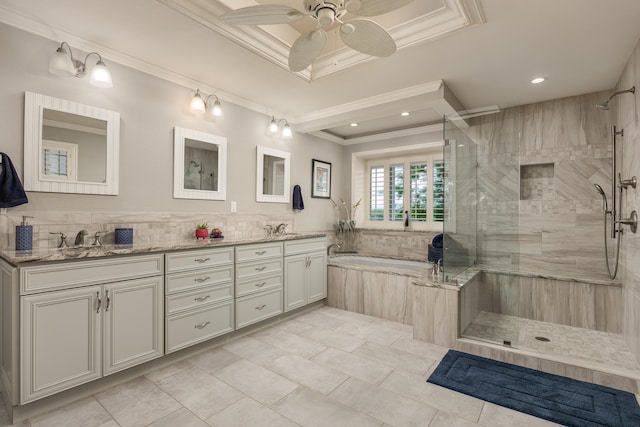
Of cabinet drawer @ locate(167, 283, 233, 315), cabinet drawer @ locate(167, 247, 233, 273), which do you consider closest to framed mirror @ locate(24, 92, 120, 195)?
cabinet drawer @ locate(167, 247, 233, 273)

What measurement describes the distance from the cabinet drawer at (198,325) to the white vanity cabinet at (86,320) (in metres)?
0.10

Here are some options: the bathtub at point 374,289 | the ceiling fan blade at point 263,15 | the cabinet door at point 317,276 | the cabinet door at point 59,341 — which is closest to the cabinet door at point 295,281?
the cabinet door at point 317,276

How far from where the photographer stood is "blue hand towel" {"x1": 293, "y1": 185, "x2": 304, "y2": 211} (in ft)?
13.9

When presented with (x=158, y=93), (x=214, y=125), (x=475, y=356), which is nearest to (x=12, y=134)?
(x=158, y=93)

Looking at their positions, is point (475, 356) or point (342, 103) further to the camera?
point (342, 103)

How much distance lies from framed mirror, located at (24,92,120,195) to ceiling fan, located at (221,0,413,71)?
1.50 m

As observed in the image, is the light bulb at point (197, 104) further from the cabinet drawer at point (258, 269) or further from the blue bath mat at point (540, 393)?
the blue bath mat at point (540, 393)

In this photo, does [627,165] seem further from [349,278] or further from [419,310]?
[349,278]

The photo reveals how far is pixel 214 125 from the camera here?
10.8 ft

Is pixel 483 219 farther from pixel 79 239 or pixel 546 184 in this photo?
pixel 79 239

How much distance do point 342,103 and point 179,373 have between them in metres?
3.11

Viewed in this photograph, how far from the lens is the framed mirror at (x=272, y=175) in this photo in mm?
3768

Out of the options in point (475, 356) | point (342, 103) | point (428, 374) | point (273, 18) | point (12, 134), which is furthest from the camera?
point (342, 103)

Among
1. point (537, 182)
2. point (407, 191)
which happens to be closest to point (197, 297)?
point (407, 191)
